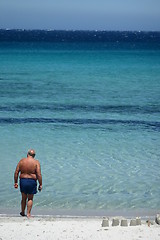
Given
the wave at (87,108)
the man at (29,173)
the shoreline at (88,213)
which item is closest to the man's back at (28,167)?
the man at (29,173)

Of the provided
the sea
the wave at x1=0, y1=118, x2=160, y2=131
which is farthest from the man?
the wave at x1=0, y1=118, x2=160, y2=131

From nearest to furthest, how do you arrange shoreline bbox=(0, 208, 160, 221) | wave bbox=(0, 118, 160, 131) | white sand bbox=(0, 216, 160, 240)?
1. white sand bbox=(0, 216, 160, 240)
2. shoreline bbox=(0, 208, 160, 221)
3. wave bbox=(0, 118, 160, 131)

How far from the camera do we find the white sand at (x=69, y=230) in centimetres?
827

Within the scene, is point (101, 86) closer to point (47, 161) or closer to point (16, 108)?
point (16, 108)

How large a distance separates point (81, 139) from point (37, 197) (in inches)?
203

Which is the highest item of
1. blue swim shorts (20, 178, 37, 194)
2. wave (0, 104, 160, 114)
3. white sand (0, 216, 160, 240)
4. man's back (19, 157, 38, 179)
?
man's back (19, 157, 38, 179)

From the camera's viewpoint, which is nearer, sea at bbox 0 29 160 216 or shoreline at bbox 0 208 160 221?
shoreline at bbox 0 208 160 221

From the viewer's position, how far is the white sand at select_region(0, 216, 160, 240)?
8273 millimetres

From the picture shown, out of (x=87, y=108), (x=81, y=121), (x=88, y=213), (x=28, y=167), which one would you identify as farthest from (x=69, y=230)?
(x=87, y=108)

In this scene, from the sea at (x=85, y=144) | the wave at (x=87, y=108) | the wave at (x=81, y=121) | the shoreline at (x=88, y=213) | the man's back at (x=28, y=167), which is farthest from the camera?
the wave at (x=87, y=108)

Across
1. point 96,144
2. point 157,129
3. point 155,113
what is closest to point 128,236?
point 96,144

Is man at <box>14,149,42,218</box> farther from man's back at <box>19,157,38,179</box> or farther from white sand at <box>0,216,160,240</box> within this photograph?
white sand at <box>0,216,160,240</box>

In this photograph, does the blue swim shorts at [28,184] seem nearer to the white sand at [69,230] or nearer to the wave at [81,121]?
the white sand at [69,230]

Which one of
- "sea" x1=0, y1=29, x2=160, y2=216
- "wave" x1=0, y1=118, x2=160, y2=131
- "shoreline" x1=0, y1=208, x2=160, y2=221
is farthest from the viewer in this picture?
"wave" x1=0, y1=118, x2=160, y2=131
